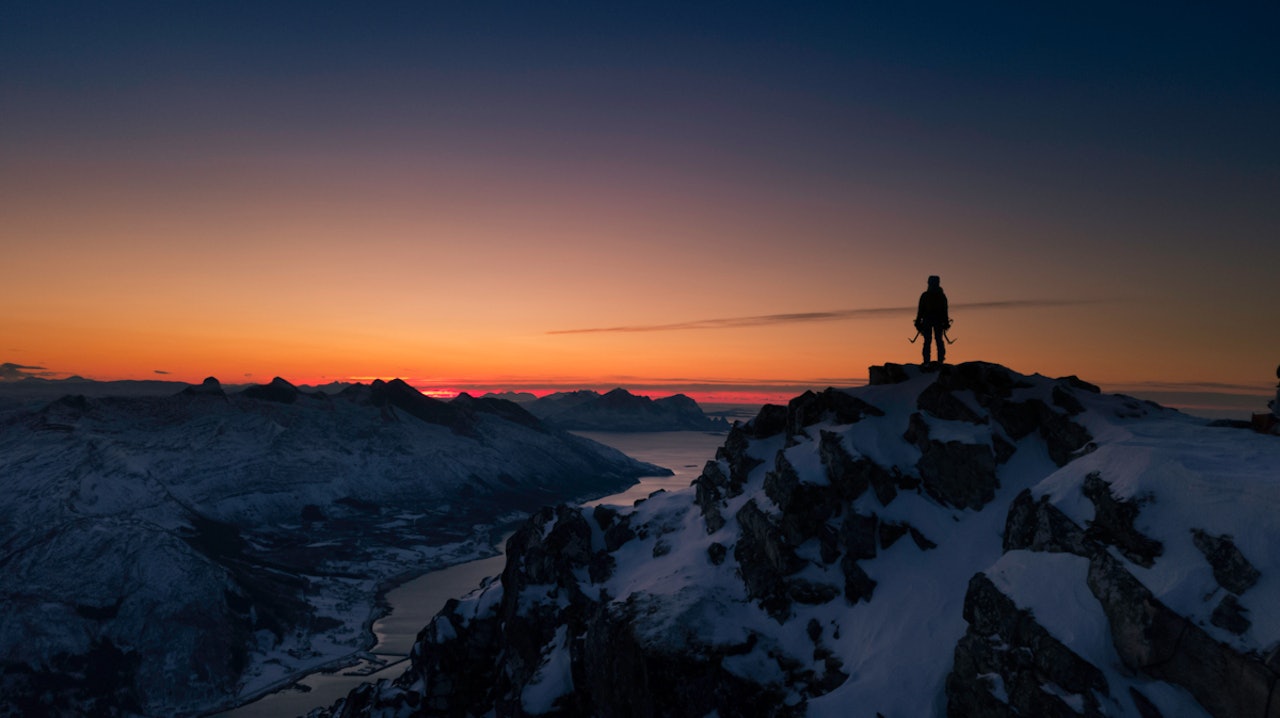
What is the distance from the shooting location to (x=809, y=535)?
50781mm

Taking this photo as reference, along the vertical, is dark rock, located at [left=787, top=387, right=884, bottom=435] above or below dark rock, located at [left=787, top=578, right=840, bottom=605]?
above

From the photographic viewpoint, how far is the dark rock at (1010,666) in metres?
28.2

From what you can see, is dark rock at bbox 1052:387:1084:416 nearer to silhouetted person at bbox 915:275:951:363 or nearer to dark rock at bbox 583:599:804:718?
silhouetted person at bbox 915:275:951:363

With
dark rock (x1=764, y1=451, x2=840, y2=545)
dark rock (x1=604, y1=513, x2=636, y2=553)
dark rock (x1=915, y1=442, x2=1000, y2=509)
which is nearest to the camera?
dark rock (x1=915, y1=442, x2=1000, y2=509)

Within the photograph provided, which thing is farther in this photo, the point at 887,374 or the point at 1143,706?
the point at 887,374

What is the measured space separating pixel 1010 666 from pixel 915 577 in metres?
12.5

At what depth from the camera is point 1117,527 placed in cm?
3105

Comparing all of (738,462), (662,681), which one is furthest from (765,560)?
(738,462)

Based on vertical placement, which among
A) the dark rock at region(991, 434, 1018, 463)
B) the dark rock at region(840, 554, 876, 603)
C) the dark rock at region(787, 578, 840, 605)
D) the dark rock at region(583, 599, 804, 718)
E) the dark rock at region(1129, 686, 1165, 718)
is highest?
the dark rock at region(991, 434, 1018, 463)

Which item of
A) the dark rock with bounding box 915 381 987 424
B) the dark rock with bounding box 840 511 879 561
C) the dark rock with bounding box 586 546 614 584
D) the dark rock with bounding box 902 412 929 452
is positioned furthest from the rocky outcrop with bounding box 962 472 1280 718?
the dark rock with bounding box 586 546 614 584

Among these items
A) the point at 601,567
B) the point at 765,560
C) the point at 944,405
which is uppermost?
the point at 944,405

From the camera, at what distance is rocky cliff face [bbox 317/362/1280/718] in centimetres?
2698

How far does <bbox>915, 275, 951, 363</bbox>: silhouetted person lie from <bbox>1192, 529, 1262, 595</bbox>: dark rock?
1062 inches

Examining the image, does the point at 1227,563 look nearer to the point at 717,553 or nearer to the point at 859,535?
the point at 859,535
